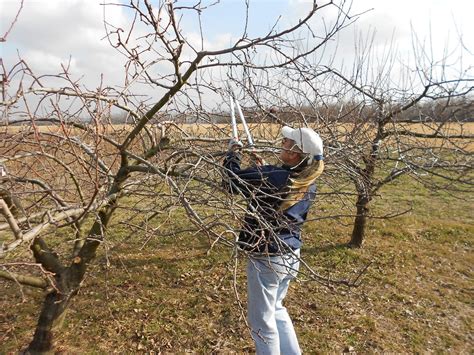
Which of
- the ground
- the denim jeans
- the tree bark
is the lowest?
the ground

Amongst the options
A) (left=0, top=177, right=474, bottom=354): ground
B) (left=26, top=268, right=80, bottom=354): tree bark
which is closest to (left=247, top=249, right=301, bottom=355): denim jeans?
(left=0, top=177, right=474, bottom=354): ground

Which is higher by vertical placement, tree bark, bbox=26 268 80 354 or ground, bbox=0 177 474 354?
tree bark, bbox=26 268 80 354

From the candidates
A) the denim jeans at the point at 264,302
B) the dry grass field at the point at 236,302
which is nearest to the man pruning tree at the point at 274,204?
the denim jeans at the point at 264,302

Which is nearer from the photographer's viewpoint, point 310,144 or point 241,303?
point 310,144

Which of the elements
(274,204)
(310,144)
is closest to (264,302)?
(274,204)

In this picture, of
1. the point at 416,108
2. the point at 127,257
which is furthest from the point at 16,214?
the point at 416,108

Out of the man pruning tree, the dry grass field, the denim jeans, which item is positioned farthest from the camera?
the dry grass field

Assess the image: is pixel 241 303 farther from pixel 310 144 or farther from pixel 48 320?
pixel 48 320

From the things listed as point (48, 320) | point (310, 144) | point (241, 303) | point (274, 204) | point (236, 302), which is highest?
point (310, 144)

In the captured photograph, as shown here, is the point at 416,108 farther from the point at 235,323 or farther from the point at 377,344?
the point at 235,323

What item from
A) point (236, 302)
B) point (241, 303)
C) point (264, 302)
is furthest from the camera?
point (236, 302)

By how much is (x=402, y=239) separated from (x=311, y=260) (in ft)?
6.12

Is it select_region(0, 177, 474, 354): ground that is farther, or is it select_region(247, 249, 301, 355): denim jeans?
select_region(0, 177, 474, 354): ground

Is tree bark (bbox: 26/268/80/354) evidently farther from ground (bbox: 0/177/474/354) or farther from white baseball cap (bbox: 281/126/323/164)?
white baseball cap (bbox: 281/126/323/164)
